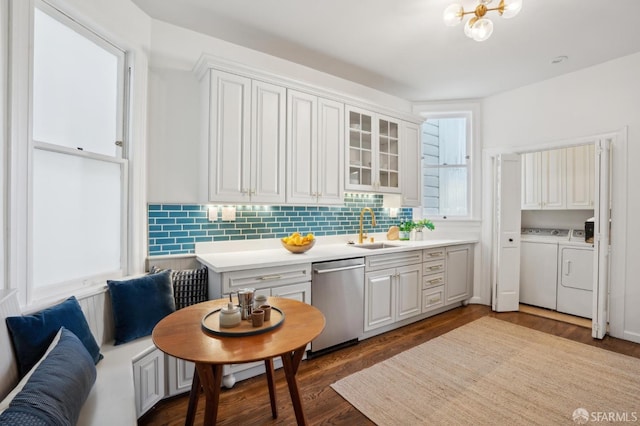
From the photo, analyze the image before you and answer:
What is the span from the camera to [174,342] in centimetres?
124

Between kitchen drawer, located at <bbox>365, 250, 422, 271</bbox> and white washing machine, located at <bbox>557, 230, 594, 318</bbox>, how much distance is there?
209cm

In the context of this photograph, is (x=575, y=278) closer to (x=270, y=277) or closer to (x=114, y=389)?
(x=270, y=277)

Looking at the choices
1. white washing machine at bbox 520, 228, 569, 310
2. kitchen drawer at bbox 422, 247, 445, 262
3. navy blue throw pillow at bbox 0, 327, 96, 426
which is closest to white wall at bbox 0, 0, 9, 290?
navy blue throw pillow at bbox 0, 327, 96, 426

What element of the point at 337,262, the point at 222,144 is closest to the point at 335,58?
the point at 222,144

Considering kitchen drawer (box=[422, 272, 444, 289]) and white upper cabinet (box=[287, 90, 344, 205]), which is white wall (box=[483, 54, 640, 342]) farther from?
white upper cabinet (box=[287, 90, 344, 205])

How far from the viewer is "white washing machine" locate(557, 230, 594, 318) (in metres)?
3.70

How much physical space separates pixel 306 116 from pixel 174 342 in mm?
2352

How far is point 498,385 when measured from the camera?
7.28 ft

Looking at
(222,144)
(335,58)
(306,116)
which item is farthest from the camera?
(335,58)

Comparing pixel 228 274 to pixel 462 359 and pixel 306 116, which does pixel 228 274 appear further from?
pixel 462 359

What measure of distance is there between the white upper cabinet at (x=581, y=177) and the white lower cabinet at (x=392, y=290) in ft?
8.45

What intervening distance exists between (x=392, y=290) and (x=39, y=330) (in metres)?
2.77

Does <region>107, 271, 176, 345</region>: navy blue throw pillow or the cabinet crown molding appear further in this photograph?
the cabinet crown molding

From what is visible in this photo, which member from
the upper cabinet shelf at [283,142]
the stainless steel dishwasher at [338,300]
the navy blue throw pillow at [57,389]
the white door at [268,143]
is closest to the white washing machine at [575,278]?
the upper cabinet shelf at [283,142]
